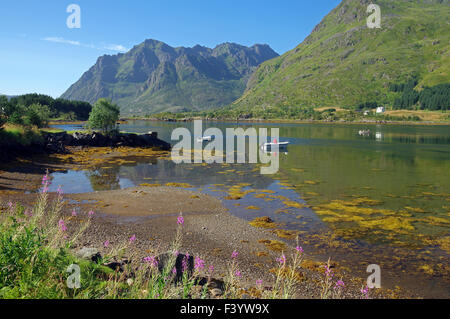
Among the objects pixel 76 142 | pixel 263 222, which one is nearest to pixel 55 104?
pixel 76 142

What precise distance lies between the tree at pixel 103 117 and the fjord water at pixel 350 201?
1033 inches

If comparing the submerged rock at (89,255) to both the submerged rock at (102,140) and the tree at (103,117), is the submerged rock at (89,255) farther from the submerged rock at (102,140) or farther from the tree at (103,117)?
the tree at (103,117)

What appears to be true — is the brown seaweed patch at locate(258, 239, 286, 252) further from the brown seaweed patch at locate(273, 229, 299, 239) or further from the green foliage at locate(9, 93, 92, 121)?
the green foliage at locate(9, 93, 92, 121)

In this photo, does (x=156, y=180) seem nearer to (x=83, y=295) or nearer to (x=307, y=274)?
(x=307, y=274)

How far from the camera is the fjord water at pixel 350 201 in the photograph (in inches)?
610

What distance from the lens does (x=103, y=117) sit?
2815 inches

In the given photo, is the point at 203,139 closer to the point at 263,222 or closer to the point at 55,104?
the point at 263,222

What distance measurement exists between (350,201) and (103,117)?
63.5m

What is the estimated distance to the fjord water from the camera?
50.8 ft

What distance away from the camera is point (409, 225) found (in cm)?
2070
